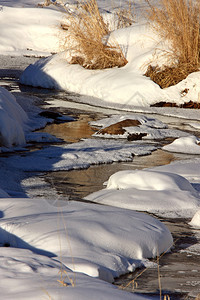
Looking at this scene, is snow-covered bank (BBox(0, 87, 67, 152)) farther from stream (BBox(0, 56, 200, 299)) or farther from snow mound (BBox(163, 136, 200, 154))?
snow mound (BBox(163, 136, 200, 154))

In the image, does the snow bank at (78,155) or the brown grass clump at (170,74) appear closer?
the snow bank at (78,155)

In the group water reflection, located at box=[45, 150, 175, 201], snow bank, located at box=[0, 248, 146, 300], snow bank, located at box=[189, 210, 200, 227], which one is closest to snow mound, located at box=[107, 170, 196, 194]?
water reflection, located at box=[45, 150, 175, 201]

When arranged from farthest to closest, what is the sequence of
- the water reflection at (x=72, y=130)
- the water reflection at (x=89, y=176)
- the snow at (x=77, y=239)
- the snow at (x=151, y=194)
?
the water reflection at (x=72, y=130) → the water reflection at (x=89, y=176) → the snow at (x=151, y=194) → the snow at (x=77, y=239)

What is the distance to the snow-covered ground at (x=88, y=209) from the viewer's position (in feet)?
7.16

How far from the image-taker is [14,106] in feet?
22.6

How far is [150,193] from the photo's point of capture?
12.9 ft

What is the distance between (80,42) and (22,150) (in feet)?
18.6

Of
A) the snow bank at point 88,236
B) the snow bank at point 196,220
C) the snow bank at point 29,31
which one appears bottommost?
the snow bank at point 29,31

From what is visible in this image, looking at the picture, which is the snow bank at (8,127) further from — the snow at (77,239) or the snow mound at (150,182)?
the snow at (77,239)

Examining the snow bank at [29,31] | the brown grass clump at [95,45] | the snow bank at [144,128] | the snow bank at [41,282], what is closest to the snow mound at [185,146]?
the snow bank at [144,128]

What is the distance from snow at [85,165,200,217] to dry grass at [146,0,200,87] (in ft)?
18.1

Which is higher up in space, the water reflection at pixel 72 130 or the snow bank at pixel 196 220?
the snow bank at pixel 196 220

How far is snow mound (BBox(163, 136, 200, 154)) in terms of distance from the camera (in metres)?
5.98

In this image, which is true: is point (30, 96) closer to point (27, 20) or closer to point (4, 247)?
point (4, 247)
